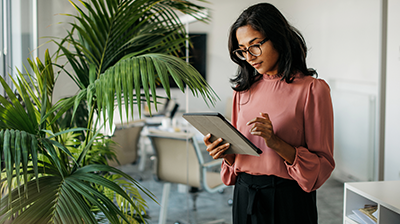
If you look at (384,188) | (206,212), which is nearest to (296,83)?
(384,188)

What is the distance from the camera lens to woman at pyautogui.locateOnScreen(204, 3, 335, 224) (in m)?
1.12

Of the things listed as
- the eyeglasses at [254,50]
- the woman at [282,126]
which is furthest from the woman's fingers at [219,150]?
the eyeglasses at [254,50]

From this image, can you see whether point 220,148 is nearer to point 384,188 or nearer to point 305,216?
point 305,216

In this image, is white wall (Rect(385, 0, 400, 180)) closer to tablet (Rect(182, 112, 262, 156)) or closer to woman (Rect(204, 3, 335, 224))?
woman (Rect(204, 3, 335, 224))

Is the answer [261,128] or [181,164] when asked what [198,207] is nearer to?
[181,164]

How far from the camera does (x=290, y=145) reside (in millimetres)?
1114

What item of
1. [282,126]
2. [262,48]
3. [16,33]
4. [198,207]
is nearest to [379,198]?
[282,126]

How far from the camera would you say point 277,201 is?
3.87 ft

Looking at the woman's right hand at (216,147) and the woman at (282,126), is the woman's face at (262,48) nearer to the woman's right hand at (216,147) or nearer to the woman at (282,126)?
the woman at (282,126)

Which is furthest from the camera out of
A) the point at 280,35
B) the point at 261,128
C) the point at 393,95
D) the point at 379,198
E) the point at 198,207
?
the point at 393,95

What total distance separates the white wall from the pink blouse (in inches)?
71.6

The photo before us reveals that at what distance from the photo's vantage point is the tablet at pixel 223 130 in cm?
102

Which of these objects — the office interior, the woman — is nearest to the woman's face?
the woman

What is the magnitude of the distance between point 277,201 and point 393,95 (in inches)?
78.4
